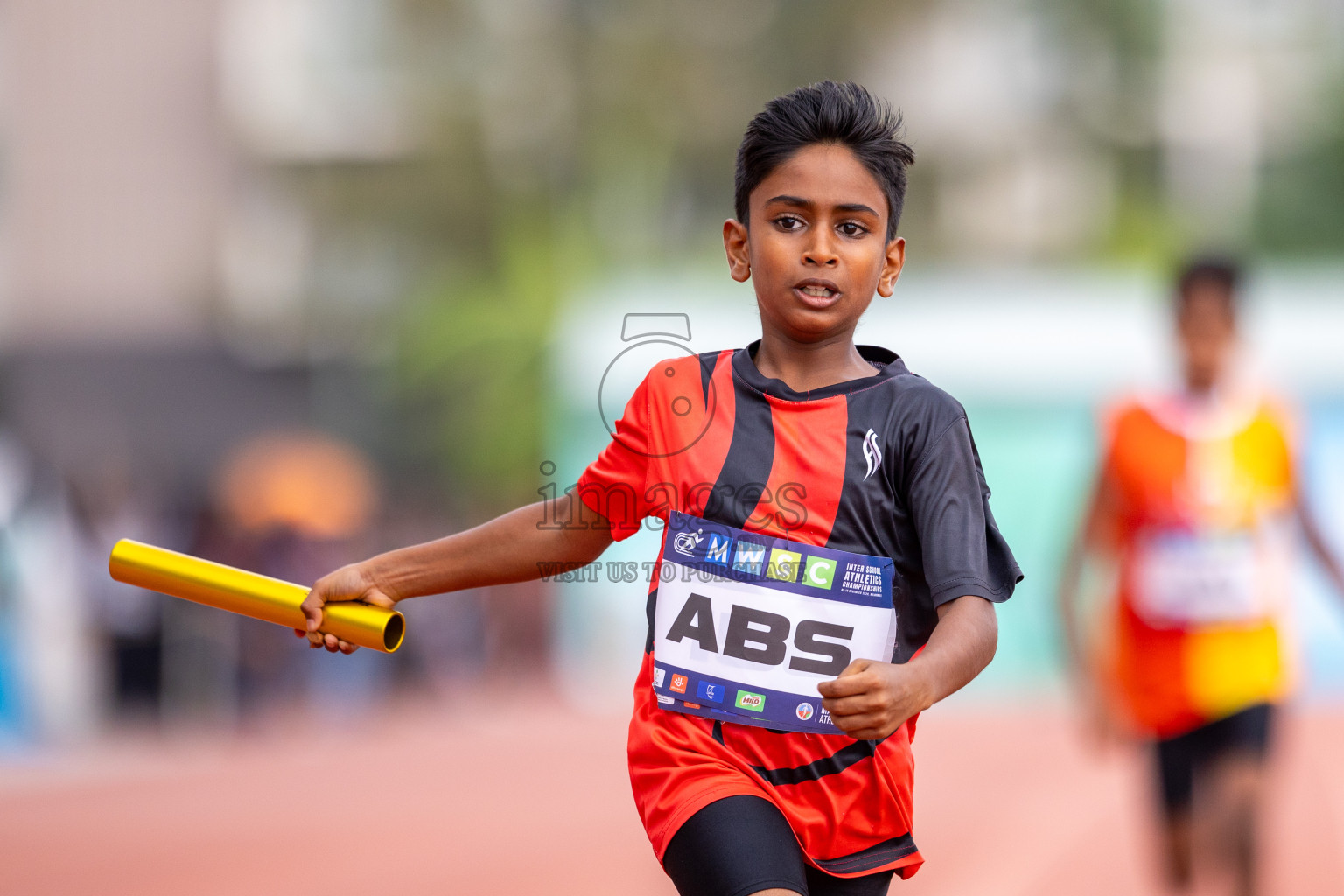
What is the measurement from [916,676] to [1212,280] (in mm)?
3296

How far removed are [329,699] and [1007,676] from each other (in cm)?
654

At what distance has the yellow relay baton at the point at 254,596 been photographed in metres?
2.97

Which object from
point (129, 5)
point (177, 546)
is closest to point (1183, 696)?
point (177, 546)

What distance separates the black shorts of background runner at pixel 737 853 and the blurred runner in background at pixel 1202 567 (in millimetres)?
2752

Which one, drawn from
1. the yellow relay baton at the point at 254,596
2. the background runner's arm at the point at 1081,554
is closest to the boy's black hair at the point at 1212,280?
the background runner's arm at the point at 1081,554

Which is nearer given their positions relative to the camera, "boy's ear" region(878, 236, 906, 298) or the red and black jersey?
the red and black jersey

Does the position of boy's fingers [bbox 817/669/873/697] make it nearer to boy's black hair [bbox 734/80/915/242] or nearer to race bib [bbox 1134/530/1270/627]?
boy's black hair [bbox 734/80/915/242]

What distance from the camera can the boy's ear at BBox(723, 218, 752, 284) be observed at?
3014mm

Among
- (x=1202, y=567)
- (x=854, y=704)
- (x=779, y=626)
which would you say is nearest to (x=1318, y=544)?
(x=1202, y=567)

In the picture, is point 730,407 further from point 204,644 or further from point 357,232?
point 357,232

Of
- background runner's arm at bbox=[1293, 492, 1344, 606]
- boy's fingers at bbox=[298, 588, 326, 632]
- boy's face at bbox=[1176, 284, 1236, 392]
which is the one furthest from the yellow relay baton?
background runner's arm at bbox=[1293, 492, 1344, 606]

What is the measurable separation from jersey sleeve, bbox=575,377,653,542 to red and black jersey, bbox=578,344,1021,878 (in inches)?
4.2

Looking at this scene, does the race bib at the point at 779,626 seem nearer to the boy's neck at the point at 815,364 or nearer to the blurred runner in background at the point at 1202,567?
the boy's neck at the point at 815,364

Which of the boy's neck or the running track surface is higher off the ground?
the boy's neck
